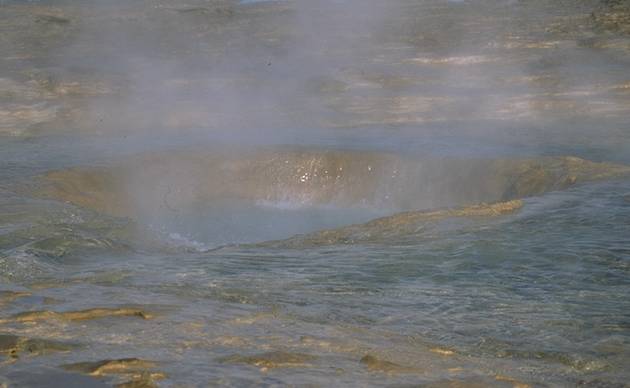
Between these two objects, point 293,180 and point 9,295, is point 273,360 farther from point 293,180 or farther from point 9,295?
point 293,180

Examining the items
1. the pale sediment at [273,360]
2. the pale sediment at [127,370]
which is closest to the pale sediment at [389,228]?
the pale sediment at [273,360]

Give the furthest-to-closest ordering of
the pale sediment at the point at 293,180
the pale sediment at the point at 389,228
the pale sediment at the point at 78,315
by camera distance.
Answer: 1. the pale sediment at the point at 293,180
2. the pale sediment at the point at 389,228
3. the pale sediment at the point at 78,315

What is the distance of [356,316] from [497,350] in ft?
1.73

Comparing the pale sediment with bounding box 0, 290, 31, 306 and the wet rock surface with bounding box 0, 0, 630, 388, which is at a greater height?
the pale sediment with bounding box 0, 290, 31, 306

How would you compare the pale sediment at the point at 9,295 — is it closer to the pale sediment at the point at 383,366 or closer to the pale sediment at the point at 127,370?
the pale sediment at the point at 127,370

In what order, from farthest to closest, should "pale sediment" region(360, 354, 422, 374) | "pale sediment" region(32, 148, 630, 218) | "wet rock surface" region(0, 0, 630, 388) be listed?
"pale sediment" region(32, 148, 630, 218)
"wet rock surface" region(0, 0, 630, 388)
"pale sediment" region(360, 354, 422, 374)

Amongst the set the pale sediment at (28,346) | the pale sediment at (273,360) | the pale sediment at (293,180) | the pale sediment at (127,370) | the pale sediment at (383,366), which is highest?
the pale sediment at (127,370)

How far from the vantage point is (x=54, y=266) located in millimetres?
4383

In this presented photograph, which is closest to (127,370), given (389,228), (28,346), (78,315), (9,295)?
(28,346)

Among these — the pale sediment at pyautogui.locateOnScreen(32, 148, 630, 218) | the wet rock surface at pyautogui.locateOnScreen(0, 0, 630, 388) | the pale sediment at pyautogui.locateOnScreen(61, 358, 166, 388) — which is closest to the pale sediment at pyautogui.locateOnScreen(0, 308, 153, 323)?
the wet rock surface at pyautogui.locateOnScreen(0, 0, 630, 388)

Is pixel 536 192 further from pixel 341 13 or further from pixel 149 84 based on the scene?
pixel 341 13

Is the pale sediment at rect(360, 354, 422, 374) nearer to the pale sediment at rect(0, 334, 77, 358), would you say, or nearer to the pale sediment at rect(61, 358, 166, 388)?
the pale sediment at rect(61, 358, 166, 388)

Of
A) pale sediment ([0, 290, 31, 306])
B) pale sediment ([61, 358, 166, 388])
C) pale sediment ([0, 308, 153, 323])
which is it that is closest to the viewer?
pale sediment ([61, 358, 166, 388])

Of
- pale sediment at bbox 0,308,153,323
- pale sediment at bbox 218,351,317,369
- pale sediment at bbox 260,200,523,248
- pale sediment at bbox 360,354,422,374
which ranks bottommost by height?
pale sediment at bbox 260,200,523,248
